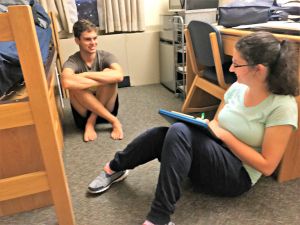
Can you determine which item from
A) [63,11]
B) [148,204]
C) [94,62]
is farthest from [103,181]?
[63,11]

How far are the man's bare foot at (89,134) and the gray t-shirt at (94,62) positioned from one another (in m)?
0.39

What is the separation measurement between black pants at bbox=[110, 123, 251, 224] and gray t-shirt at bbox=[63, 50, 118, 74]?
39.2 inches

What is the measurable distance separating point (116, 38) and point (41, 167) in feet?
6.29

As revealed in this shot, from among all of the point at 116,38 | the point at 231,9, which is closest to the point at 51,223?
the point at 231,9

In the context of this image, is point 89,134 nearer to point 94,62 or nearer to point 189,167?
point 94,62

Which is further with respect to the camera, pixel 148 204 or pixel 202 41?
pixel 202 41

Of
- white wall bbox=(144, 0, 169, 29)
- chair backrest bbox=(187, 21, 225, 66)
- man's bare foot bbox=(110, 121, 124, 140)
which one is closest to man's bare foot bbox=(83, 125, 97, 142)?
man's bare foot bbox=(110, 121, 124, 140)

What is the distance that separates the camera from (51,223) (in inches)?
44.0

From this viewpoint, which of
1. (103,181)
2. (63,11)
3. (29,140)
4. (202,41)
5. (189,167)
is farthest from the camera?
(63,11)

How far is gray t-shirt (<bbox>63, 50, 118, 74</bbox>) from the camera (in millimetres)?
1900

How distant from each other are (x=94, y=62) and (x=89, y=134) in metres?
0.51

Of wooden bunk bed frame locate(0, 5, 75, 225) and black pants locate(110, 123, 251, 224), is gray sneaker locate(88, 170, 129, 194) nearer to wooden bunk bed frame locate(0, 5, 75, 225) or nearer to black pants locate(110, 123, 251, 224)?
wooden bunk bed frame locate(0, 5, 75, 225)

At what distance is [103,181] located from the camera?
128 centimetres

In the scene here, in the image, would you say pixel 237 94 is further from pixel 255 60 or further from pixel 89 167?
pixel 89 167
